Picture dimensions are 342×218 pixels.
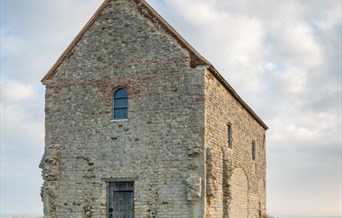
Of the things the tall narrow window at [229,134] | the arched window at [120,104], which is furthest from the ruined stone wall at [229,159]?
the arched window at [120,104]

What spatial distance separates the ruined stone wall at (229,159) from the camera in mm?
19891

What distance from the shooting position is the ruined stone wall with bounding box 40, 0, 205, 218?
19.4 m

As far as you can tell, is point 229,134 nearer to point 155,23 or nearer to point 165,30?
point 165,30

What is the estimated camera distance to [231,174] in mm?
22734

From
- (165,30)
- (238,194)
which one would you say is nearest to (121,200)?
(238,194)

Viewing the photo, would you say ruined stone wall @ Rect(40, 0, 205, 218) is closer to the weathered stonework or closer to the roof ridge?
the weathered stonework

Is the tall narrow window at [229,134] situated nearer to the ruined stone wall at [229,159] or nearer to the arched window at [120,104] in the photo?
the ruined stone wall at [229,159]

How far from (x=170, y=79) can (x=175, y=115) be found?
144 cm

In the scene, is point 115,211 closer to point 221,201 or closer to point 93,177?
point 93,177

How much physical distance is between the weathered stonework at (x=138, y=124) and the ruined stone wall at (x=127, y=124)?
0.04 m

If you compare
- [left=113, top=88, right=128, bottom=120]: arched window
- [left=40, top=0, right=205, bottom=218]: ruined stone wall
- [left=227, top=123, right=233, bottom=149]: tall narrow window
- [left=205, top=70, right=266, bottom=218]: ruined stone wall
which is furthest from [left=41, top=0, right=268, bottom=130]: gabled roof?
[left=113, top=88, right=128, bottom=120]: arched window

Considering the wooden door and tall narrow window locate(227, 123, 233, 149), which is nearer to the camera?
the wooden door

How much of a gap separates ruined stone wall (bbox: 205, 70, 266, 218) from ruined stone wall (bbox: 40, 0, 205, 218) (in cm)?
63

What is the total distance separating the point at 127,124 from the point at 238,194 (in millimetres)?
6990
